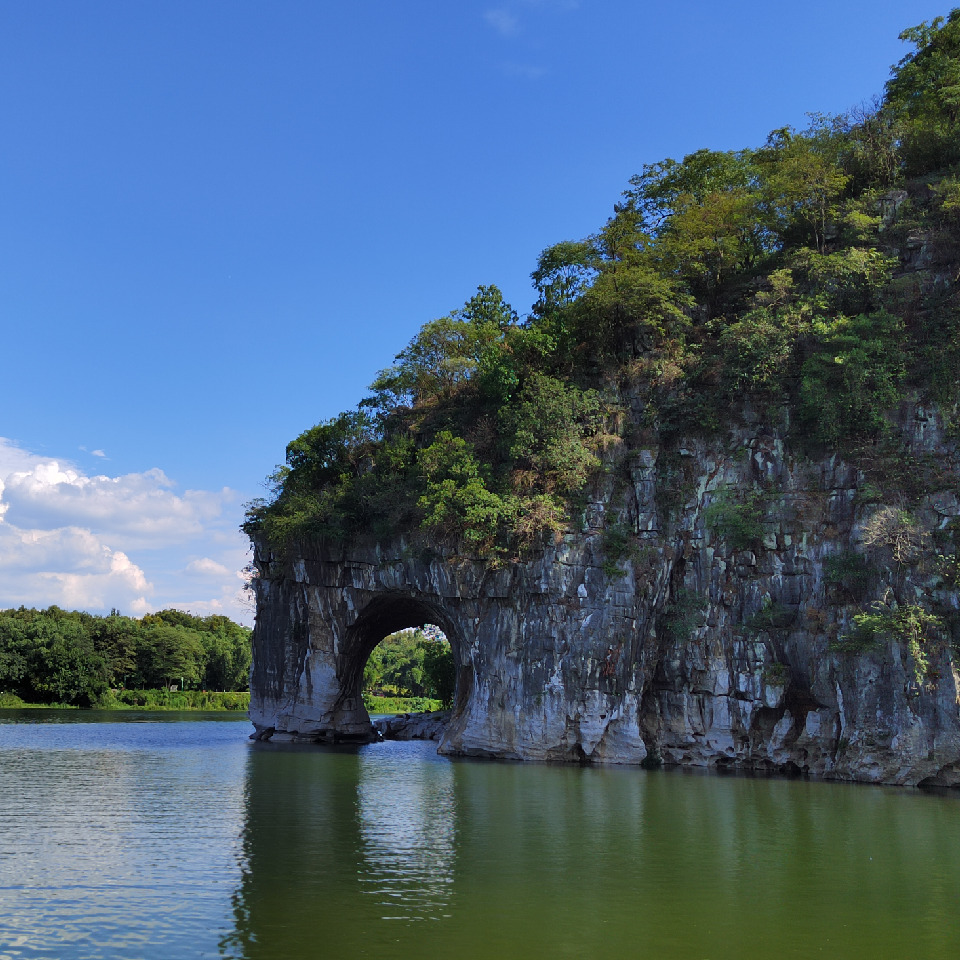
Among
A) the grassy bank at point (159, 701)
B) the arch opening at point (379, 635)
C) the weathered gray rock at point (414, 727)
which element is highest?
the arch opening at point (379, 635)

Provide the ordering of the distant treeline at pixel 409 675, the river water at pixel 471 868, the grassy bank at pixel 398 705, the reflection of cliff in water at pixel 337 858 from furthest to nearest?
the grassy bank at pixel 398 705 < the distant treeline at pixel 409 675 < the reflection of cliff in water at pixel 337 858 < the river water at pixel 471 868

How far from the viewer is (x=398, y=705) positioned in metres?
72.3

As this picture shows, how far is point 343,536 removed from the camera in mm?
30688

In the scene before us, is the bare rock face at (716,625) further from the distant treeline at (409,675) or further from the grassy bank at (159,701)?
the grassy bank at (159,701)

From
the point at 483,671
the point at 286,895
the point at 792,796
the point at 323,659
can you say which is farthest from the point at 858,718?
the point at 323,659

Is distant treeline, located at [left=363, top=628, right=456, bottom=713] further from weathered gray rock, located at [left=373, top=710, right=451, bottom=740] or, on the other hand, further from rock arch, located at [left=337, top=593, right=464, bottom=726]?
rock arch, located at [left=337, top=593, right=464, bottom=726]

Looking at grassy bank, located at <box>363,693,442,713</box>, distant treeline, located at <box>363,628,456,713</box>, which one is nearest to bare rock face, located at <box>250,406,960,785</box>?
distant treeline, located at <box>363,628,456,713</box>

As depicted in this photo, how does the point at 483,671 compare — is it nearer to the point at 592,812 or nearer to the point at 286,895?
the point at 592,812

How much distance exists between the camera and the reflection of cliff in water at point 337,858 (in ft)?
28.8

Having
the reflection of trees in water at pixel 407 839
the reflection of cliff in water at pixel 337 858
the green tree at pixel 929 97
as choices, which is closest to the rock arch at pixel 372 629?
the reflection of trees in water at pixel 407 839

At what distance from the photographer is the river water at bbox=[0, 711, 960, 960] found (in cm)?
851

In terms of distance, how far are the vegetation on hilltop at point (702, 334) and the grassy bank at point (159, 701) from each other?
119 ft

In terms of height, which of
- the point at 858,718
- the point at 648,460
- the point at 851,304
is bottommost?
the point at 858,718

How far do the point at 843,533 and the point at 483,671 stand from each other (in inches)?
454
